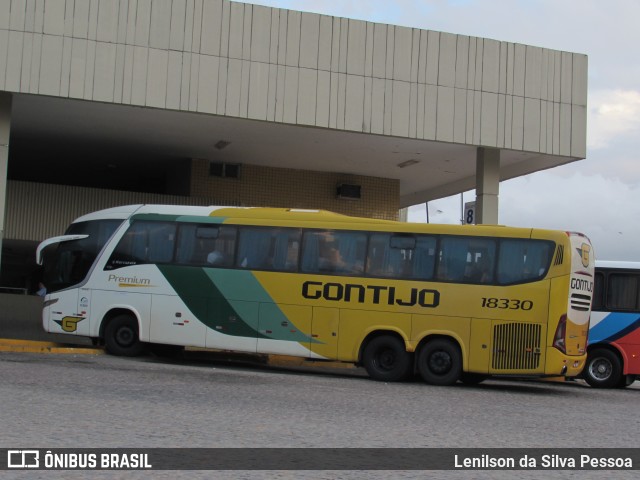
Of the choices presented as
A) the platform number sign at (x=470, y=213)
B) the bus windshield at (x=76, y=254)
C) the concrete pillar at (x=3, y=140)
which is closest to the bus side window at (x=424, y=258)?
the bus windshield at (x=76, y=254)

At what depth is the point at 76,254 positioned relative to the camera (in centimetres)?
1964

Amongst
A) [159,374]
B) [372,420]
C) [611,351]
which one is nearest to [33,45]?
[159,374]

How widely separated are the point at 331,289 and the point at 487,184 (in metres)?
7.31

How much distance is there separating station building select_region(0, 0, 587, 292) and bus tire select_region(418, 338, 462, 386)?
6.36m

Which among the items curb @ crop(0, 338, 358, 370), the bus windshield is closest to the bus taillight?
curb @ crop(0, 338, 358, 370)

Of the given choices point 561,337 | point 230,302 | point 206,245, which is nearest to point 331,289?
point 230,302

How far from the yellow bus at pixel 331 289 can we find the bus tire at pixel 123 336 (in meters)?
0.02

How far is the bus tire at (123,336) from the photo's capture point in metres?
19.2

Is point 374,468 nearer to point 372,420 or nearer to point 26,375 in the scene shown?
point 372,420

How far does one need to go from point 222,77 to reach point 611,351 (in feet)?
34.4

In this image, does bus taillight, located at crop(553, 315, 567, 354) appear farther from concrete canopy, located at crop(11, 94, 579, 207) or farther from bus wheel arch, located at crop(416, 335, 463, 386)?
concrete canopy, located at crop(11, 94, 579, 207)

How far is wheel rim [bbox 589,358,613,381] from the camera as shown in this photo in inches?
775

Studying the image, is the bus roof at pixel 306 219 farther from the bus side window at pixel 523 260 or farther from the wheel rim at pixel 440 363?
the wheel rim at pixel 440 363

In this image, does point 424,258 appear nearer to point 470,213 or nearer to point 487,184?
point 487,184
